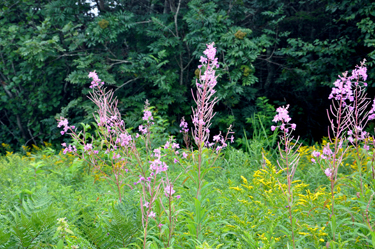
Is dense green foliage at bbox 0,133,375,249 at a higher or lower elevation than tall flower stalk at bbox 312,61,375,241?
lower

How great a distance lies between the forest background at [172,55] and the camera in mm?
5613

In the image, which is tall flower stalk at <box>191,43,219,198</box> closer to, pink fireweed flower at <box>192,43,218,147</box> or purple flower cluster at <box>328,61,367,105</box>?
pink fireweed flower at <box>192,43,218,147</box>

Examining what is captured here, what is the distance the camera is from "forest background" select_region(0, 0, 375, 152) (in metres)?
5.61

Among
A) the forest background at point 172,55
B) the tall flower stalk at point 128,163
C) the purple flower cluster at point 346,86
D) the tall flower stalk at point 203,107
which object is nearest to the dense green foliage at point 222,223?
the tall flower stalk at point 128,163

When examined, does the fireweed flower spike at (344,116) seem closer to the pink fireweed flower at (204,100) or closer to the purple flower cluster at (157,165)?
the pink fireweed flower at (204,100)

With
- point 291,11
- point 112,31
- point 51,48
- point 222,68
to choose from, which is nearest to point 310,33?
point 291,11

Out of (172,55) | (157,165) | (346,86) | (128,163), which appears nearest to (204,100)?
(157,165)

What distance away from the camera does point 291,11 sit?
6914 mm

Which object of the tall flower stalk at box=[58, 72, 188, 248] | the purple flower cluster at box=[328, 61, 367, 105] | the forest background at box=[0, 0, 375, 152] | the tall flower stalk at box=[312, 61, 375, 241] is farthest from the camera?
the forest background at box=[0, 0, 375, 152]

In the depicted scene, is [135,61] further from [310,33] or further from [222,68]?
[310,33]

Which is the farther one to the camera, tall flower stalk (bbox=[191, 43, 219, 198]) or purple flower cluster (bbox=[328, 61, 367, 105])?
purple flower cluster (bbox=[328, 61, 367, 105])

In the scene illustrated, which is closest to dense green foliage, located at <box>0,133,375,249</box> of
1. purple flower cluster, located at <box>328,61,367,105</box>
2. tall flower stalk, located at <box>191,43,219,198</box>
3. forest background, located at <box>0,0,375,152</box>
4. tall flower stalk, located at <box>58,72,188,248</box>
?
tall flower stalk, located at <box>58,72,188,248</box>

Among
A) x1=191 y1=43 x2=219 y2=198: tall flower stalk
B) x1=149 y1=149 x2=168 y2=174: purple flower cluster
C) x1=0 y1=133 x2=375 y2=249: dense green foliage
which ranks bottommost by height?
x1=0 y1=133 x2=375 y2=249: dense green foliage

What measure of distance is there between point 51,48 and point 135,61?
154cm
